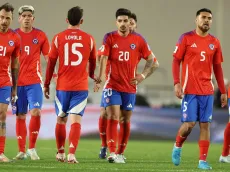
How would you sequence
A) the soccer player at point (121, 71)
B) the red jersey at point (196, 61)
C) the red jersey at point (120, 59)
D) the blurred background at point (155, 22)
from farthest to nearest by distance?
the blurred background at point (155, 22), the red jersey at point (120, 59), the soccer player at point (121, 71), the red jersey at point (196, 61)

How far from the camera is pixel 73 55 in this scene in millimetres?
10898

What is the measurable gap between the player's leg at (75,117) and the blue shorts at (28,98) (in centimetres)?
142

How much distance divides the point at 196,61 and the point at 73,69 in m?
1.65

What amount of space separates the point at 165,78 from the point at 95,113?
7.28 metres

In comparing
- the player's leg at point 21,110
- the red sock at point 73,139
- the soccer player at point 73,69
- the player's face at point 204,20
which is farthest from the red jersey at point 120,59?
the player's face at point 204,20

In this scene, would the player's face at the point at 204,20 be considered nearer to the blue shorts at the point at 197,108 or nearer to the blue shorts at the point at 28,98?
the blue shorts at the point at 197,108

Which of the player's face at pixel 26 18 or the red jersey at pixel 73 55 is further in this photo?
the player's face at pixel 26 18

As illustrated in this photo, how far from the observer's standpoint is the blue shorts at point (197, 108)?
35.5ft

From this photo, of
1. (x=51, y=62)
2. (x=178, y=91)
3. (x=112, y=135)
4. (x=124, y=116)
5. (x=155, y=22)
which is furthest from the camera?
(x=155, y=22)

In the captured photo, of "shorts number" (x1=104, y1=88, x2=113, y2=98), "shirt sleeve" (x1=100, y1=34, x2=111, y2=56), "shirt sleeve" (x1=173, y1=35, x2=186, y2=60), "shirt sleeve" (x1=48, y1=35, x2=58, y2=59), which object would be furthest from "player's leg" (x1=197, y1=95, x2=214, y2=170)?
"shirt sleeve" (x1=48, y1=35, x2=58, y2=59)

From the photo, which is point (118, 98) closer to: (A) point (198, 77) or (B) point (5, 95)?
(A) point (198, 77)

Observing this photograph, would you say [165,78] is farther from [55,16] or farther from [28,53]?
[28,53]

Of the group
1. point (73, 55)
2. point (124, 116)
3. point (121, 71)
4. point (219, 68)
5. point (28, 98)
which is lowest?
point (124, 116)

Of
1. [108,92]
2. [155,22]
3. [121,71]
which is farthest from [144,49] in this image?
[155,22]
